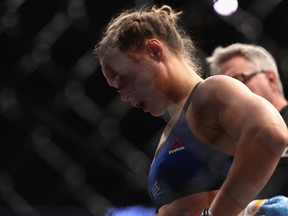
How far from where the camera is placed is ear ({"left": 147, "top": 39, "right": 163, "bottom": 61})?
47.6 inches

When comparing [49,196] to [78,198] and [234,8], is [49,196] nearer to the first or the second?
[78,198]

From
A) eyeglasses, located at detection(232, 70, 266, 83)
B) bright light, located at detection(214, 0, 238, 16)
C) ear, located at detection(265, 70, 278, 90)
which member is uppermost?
bright light, located at detection(214, 0, 238, 16)

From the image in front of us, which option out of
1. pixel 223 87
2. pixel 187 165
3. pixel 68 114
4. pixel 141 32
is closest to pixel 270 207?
pixel 187 165

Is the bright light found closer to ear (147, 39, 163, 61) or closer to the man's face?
the man's face

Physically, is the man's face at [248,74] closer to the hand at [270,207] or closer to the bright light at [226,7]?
the bright light at [226,7]

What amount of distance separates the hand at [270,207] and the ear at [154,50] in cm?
40

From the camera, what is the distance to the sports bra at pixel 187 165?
115 centimetres

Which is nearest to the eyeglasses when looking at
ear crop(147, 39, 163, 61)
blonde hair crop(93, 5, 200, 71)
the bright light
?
the bright light

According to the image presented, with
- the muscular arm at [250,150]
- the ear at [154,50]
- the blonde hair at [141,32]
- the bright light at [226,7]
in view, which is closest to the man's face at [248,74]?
the bright light at [226,7]

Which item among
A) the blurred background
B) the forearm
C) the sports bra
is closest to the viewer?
the forearm

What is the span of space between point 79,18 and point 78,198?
3.84 ft

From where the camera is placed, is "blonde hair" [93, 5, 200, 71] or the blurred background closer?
"blonde hair" [93, 5, 200, 71]

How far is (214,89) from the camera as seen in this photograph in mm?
1094

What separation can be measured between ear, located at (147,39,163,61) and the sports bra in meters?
0.10
